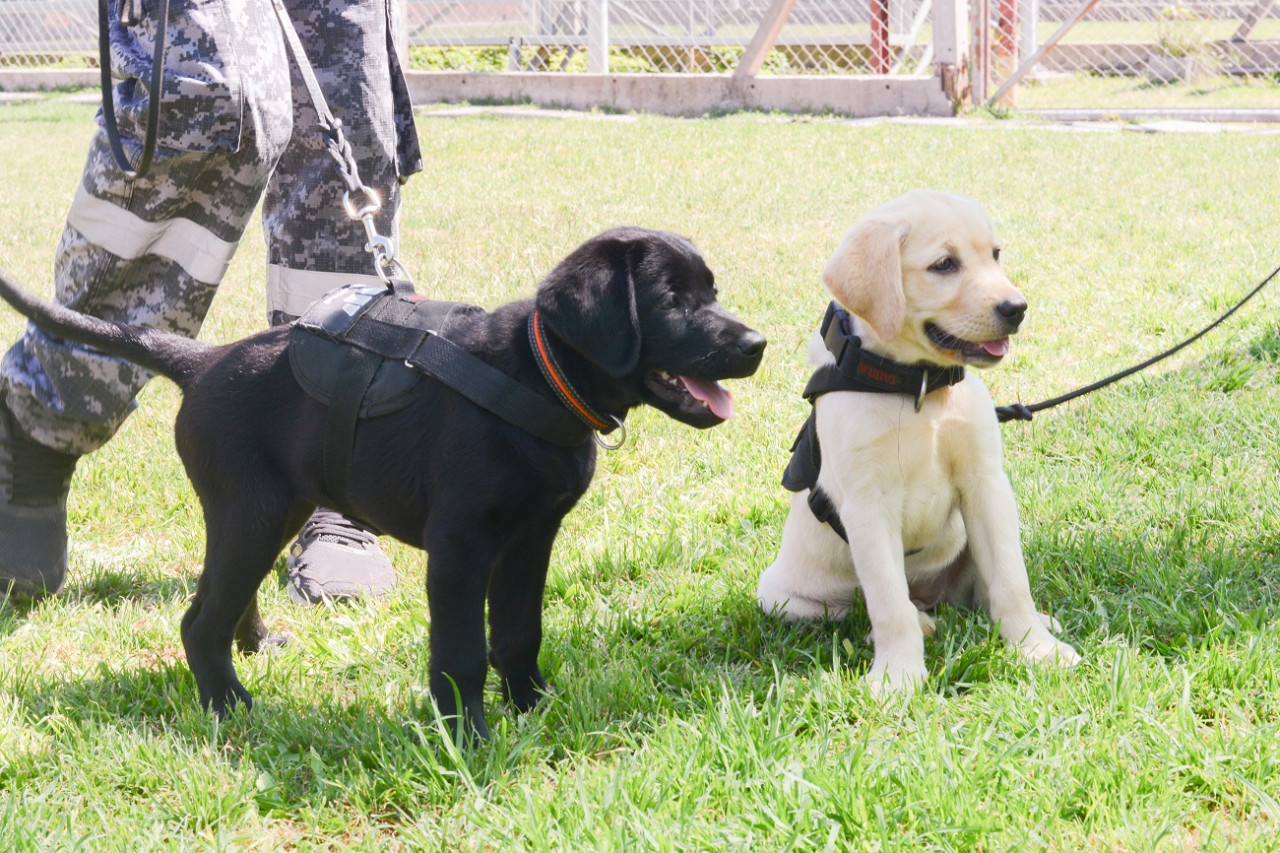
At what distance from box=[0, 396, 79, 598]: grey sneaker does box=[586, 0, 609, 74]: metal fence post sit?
38.2ft

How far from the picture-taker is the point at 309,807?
7.02 ft

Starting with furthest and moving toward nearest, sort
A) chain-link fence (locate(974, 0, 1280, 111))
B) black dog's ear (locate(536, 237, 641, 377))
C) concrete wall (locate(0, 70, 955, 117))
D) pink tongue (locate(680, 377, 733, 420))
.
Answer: chain-link fence (locate(974, 0, 1280, 111)) → concrete wall (locate(0, 70, 955, 117)) → pink tongue (locate(680, 377, 733, 420)) → black dog's ear (locate(536, 237, 641, 377))

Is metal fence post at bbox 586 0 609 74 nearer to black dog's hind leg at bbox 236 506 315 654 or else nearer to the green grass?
the green grass

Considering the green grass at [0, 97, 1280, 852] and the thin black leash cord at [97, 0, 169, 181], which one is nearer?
the green grass at [0, 97, 1280, 852]

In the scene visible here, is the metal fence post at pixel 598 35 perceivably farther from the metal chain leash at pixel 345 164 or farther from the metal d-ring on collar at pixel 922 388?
→ the metal d-ring on collar at pixel 922 388

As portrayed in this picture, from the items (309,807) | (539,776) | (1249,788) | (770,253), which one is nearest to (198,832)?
(309,807)

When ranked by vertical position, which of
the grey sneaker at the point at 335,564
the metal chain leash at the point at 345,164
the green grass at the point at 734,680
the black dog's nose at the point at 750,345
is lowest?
the grey sneaker at the point at 335,564

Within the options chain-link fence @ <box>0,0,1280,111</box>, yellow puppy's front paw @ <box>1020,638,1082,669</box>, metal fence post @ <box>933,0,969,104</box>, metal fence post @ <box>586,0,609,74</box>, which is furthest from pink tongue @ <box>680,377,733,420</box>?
metal fence post @ <box>586,0,609,74</box>

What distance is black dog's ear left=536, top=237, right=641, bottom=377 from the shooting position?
2.17 metres

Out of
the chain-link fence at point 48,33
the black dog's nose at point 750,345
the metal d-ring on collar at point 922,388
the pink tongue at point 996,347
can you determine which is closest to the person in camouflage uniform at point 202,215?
the black dog's nose at point 750,345

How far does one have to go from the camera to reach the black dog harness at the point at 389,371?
220cm

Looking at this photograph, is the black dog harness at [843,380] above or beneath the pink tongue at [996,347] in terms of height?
beneath

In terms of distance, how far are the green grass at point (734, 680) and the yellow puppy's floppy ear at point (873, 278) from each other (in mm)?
716

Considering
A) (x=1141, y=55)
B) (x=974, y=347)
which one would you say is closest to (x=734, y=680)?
(x=974, y=347)
